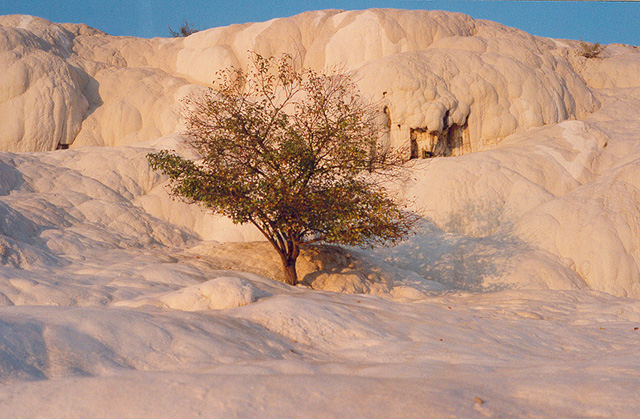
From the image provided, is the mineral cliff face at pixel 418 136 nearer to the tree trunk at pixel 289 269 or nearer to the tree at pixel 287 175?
the tree trunk at pixel 289 269

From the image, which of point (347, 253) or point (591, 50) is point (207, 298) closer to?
point (347, 253)

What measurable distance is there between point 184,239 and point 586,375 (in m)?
13.0

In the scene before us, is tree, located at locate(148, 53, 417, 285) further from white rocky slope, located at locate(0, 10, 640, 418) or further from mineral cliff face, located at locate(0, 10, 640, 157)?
mineral cliff face, located at locate(0, 10, 640, 157)

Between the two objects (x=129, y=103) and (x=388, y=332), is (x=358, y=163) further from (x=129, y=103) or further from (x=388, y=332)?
(x=129, y=103)

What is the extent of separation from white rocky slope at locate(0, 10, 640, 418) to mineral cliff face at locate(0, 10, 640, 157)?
109 mm

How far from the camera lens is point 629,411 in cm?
308

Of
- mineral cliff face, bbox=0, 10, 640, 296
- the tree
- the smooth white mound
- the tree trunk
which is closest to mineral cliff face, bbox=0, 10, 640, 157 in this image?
mineral cliff face, bbox=0, 10, 640, 296

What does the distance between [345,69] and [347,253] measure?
48.7ft

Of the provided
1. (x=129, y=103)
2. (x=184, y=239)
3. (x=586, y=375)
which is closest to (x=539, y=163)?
(x=184, y=239)

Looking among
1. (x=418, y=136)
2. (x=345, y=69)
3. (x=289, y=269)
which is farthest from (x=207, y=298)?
(x=345, y=69)

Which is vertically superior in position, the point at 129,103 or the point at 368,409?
the point at 129,103

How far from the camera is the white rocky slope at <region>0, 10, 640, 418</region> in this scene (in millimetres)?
3484

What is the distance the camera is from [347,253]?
1370cm

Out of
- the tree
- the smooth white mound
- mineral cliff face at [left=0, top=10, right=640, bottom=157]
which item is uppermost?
mineral cliff face at [left=0, top=10, right=640, bottom=157]
